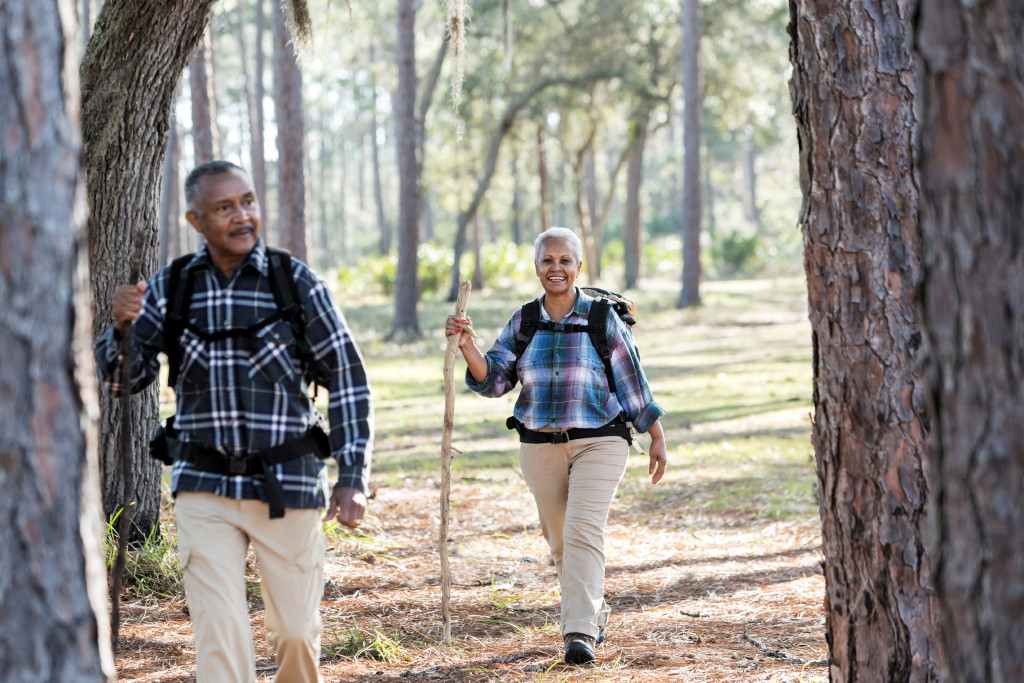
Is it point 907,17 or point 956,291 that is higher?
point 907,17

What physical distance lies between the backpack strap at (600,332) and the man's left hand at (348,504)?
2.13 m

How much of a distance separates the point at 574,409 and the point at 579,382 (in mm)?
130

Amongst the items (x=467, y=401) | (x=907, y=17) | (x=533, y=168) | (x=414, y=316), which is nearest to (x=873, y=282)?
(x=907, y=17)

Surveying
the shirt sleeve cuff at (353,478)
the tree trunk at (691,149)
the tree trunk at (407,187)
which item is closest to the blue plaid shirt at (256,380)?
the shirt sleeve cuff at (353,478)

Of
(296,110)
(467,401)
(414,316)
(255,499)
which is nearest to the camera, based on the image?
(255,499)

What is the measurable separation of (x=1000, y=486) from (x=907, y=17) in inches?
77.7

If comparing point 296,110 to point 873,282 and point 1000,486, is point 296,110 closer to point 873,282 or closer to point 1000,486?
point 873,282

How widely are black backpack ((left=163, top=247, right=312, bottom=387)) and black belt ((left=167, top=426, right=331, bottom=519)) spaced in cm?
23

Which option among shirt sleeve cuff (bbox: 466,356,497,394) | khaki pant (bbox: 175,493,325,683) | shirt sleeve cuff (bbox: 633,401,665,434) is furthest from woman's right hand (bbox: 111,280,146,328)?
shirt sleeve cuff (bbox: 633,401,665,434)

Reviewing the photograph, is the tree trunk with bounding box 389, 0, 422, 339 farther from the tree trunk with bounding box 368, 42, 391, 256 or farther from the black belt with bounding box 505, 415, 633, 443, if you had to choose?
the tree trunk with bounding box 368, 42, 391, 256

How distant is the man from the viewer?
3.56 m

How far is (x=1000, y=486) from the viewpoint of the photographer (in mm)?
2232

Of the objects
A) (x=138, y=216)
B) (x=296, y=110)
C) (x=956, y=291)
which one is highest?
(x=296, y=110)

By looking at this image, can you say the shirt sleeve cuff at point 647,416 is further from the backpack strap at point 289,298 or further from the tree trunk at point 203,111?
the tree trunk at point 203,111
